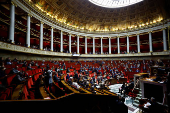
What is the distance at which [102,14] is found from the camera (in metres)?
24.1

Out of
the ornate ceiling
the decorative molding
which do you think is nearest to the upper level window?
the ornate ceiling

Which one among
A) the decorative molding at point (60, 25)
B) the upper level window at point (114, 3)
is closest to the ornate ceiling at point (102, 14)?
the upper level window at point (114, 3)

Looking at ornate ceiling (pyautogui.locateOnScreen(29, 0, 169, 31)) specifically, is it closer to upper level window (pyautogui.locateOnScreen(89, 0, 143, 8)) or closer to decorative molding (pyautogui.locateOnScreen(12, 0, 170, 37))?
upper level window (pyautogui.locateOnScreen(89, 0, 143, 8))

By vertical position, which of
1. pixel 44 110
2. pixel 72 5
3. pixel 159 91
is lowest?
pixel 159 91

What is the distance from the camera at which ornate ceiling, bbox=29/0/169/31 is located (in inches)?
727

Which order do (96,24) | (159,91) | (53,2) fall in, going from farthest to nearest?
(96,24), (53,2), (159,91)

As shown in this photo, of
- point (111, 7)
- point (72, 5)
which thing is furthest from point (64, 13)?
point (111, 7)

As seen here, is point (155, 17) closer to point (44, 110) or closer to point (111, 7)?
point (111, 7)

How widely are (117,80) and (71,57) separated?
13.6 m

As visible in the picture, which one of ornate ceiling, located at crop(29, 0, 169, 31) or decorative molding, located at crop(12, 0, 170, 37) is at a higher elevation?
ornate ceiling, located at crop(29, 0, 169, 31)

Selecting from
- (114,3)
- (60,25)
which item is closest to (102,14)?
(114,3)

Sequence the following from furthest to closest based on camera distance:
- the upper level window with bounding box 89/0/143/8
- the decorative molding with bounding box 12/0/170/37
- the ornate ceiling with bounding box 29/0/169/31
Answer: the upper level window with bounding box 89/0/143/8
the ornate ceiling with bounding box 29/0/169/31
the decorative molding with bounding box 12/0/170/37

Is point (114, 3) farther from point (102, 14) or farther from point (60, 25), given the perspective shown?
point (60, 25)

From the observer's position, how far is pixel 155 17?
834 inches
